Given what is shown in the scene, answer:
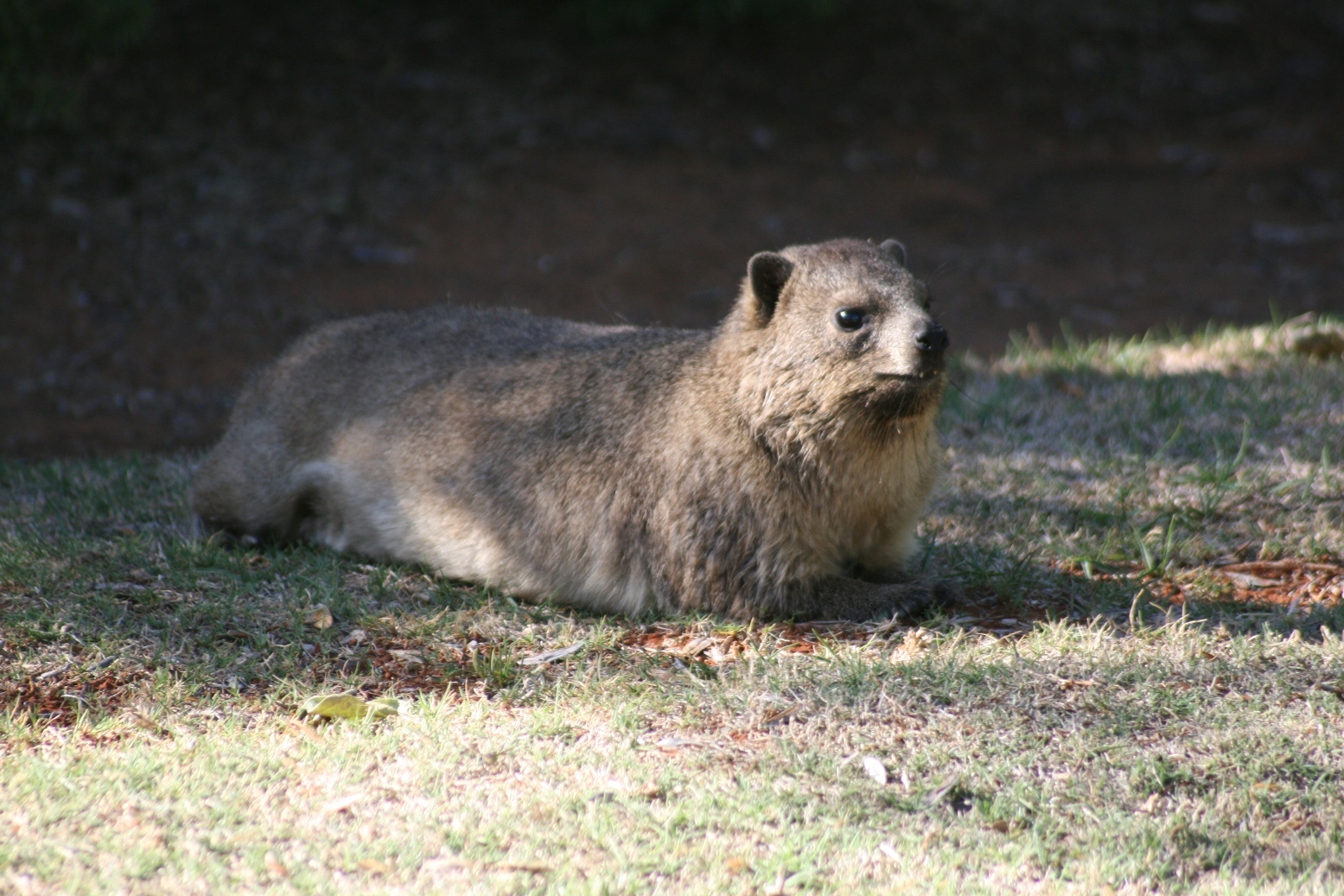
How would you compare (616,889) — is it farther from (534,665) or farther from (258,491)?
(258,491)

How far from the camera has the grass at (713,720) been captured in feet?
12.2

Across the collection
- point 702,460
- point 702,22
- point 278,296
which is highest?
point 702,22

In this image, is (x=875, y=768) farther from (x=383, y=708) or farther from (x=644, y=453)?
(x=644, y=453)

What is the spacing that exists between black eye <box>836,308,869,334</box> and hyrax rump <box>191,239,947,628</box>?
0.03 feet

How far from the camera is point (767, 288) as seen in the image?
5.46 m

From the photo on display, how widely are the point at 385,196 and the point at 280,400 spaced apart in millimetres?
7222

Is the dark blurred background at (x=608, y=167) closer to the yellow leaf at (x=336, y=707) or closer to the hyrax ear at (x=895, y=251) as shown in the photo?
the hyrax ear at (x=895, y=251)

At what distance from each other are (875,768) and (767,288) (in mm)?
2056

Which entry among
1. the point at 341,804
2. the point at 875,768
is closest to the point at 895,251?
the point at 875,768

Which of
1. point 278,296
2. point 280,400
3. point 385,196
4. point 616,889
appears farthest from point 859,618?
point 385,196

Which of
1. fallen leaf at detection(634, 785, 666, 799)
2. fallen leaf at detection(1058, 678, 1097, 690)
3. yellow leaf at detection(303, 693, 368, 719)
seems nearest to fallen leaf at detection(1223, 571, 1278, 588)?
fallen leaf at detection(1058, 678, 1097, 690)

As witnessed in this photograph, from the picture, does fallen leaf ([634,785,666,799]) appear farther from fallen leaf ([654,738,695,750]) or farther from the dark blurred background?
the dark blurred background

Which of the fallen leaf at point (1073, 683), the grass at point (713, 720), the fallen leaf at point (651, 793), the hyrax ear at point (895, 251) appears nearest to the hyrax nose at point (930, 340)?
the hyrax ear at point (895, 251)

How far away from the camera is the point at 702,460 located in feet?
17.8
